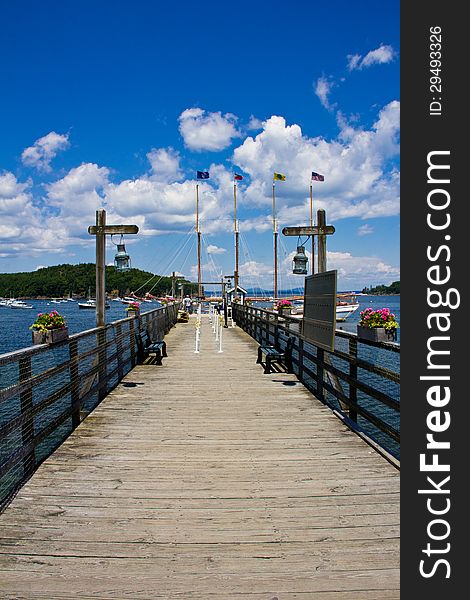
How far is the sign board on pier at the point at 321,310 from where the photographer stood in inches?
235

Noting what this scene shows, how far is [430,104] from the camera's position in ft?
A: 6.86

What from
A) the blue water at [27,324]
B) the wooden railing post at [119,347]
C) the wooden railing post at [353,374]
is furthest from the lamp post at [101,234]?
the blue water at [27,324]

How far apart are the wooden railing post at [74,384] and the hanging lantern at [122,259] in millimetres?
4429

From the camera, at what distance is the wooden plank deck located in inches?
103

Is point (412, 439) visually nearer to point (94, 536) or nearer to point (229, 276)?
point (94, 536)

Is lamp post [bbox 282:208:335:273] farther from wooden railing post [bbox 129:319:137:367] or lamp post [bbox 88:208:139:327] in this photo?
wooden railing post [bbox 129:319:137:367]

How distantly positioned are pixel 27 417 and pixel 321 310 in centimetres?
362

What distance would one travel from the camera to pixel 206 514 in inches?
134

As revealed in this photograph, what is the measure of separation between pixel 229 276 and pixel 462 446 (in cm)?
3044

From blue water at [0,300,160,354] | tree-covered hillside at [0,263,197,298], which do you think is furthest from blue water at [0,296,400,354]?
tree-covered hillside at [0,263,197,298]

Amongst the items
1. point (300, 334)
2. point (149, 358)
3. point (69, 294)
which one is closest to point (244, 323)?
point (149, 358)

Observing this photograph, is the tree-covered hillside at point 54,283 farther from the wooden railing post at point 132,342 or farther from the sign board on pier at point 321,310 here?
the sign board on pier at point 321,310

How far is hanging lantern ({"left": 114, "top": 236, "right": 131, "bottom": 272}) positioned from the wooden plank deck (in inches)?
174

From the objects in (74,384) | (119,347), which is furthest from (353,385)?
(119,347)
